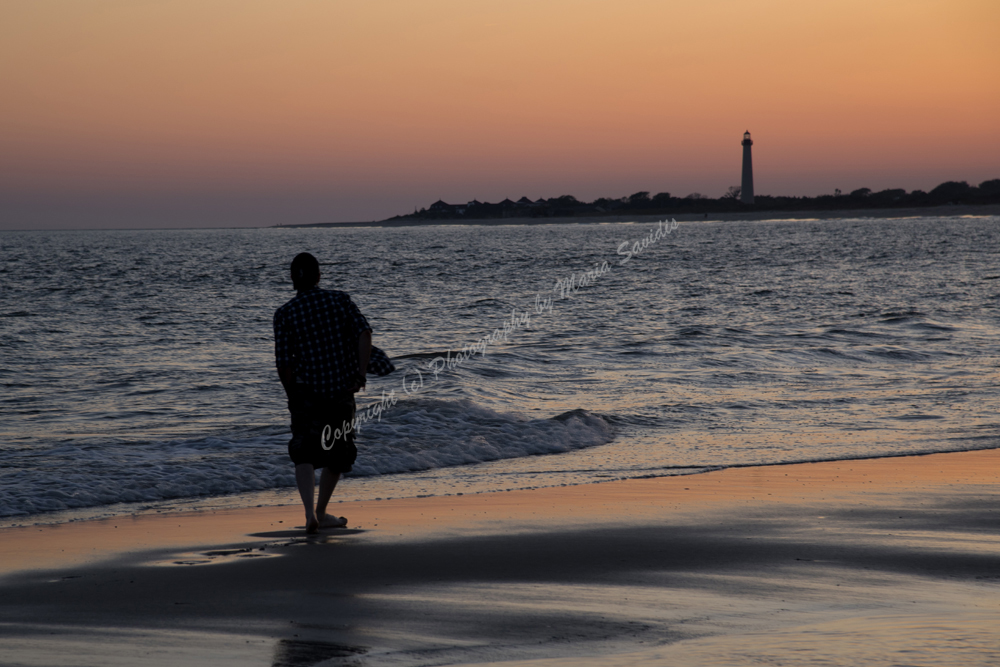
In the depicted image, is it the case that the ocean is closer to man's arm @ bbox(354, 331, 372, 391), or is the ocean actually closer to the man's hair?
man's arm @ bbox(354, 331, 372, 391)

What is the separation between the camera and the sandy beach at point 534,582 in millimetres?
3281

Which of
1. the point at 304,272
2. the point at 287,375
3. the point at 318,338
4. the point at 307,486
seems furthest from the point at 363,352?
the point at 307,486

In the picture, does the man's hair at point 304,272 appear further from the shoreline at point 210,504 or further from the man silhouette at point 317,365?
the shoreline at point 210,504

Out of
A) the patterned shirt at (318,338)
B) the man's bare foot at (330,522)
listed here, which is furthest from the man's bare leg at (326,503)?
the patterned shirt at (318,338)

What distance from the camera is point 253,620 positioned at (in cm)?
368

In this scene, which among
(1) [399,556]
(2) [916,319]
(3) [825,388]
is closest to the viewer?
(1) [399,556]

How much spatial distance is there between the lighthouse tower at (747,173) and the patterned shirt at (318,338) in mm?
156483

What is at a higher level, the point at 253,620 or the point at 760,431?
the point at 253,620

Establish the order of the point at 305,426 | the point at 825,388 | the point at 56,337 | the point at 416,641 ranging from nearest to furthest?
the point at 416,641 < the point at 305,426 < the point at 825,388 < the point at 56,337

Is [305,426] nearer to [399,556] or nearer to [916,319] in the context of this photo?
[399,556]

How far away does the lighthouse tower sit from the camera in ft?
504

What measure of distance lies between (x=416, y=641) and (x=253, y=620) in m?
0.72

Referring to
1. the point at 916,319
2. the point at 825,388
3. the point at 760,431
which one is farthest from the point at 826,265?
the point at 760,431

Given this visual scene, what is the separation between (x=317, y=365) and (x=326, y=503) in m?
0.84
